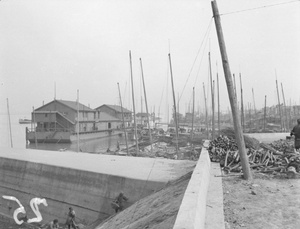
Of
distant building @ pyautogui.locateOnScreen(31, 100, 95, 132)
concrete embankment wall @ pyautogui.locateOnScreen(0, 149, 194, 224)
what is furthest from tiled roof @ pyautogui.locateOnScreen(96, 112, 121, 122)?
concrete embankment wall @ pyautogui.locateOnScreen(0, 149, 194, 224)

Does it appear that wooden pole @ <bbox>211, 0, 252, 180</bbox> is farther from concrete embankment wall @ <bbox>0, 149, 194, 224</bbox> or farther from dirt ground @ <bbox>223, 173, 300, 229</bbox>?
concrete embankment wall @ <bbox>0, 149, 194, 224</bbox>

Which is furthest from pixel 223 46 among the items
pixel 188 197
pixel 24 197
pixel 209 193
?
pixel 24 197

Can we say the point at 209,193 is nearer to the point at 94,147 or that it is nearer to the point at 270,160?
the point at 270,160

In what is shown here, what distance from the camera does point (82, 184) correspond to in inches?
505

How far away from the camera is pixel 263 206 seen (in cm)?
499

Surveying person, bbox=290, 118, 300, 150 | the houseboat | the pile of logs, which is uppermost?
the houseboat

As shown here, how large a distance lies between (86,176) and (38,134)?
130 ft

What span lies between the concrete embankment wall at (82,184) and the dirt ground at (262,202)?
4.39 meters

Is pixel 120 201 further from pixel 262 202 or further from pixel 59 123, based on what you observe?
pixel 59 123

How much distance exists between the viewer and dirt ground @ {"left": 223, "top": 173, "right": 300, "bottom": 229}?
4258mm

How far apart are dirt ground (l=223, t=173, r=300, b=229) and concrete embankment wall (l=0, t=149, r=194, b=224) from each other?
4.39m

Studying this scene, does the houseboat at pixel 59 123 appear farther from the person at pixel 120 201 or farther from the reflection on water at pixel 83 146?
the person at pixel 120 201

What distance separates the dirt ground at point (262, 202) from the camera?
168 inches

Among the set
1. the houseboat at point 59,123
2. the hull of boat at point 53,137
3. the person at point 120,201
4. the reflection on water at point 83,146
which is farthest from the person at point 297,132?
the hull of boat at point 53,137
